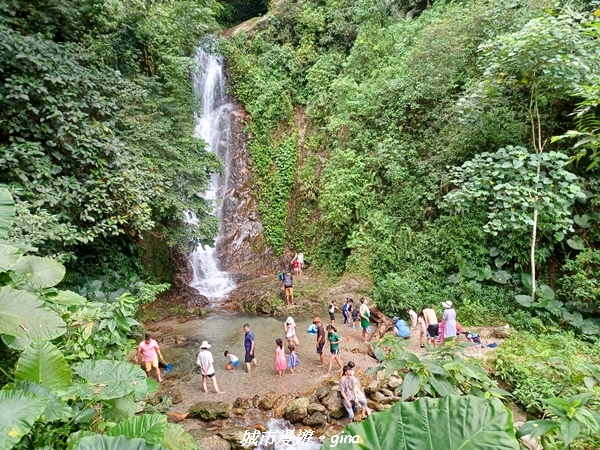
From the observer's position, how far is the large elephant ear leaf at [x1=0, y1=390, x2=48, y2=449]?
5.81ft

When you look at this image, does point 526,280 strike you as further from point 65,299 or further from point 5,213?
point 5,213

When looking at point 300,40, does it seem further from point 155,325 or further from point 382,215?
point 155,325

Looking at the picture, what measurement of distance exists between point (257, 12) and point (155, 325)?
20.3 metres

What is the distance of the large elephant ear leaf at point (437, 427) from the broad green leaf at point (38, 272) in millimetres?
3203

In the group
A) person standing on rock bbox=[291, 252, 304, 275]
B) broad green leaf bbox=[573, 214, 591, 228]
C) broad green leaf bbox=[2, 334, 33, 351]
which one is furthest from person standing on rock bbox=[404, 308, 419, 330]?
broad green leaf bbox=[2, 334, 33, 351]

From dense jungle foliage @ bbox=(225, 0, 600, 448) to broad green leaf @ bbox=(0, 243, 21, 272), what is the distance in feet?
9.42

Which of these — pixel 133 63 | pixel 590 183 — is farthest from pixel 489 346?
pixel 133 63

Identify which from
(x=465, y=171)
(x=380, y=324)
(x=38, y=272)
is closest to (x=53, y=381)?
(x=38, y=272)

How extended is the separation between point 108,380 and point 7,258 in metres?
1.22

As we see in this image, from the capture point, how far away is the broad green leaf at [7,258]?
2.47 metres

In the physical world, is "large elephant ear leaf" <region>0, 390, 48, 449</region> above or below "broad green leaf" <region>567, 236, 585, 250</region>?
above

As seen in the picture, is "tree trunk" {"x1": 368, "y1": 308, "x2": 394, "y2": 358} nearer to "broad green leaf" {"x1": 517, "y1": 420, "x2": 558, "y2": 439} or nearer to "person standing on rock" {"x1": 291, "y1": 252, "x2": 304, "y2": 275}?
"person standing on rock" {"x1": 291, "y1": 252, "x2": 304, "y2": 275}

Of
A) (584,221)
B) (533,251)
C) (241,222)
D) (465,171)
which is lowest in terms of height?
(533,251)

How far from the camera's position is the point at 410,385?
6.39ft
